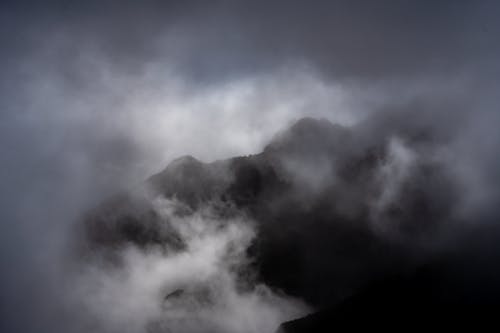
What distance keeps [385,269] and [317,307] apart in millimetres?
37011

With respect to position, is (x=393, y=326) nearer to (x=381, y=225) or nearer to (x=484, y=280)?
(x=484, y=280)

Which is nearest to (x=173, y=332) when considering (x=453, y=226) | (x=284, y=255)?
(x=284, y=255)

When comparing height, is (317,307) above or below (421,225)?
below

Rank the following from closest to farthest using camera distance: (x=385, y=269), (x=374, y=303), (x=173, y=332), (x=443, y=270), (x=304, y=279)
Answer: (x=374, y=303), (x=443, y=270), (x=385, y=269), (x=173, y=332), (x=304, y=279)

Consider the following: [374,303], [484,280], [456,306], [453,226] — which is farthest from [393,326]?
[453,226]

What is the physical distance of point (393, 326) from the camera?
92.3 m

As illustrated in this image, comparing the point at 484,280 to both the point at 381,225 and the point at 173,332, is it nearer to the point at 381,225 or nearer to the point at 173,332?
the point at 381,225

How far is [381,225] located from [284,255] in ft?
200

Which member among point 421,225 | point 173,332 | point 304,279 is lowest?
point 173,332

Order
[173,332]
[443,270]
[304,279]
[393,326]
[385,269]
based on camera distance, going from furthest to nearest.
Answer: [304,279]
[173,332]
[385,269]
[443,270]
[393,326]

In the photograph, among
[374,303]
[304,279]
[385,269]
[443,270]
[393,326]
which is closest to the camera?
[393,326]

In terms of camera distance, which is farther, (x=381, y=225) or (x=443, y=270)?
(x=381, y=225)

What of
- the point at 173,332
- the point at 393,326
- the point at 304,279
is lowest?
the point at 393,326

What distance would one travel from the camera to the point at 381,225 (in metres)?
195
